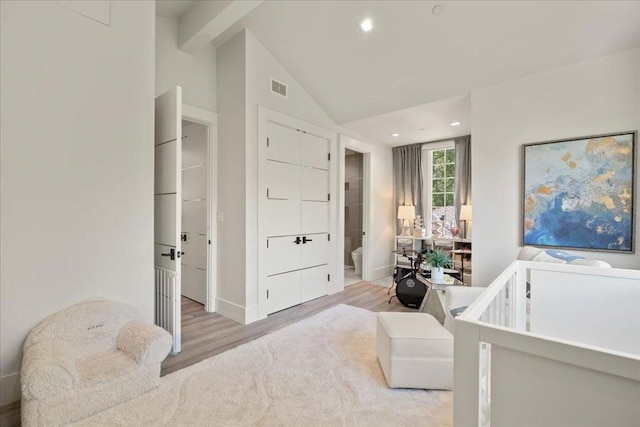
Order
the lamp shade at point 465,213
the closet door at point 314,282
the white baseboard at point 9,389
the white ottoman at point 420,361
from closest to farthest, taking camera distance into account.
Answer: the white baseboard at point 9,389, the white ottoman at point 420,361, the closet door at point 314,282, the lamp shade at point 465,213

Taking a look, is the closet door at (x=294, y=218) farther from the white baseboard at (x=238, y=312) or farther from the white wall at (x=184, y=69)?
the white wall at (x=184, y=69)

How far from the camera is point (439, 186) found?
5.75 m

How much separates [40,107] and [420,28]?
10.8ft

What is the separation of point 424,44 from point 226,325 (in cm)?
370

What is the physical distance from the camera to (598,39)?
2701mm

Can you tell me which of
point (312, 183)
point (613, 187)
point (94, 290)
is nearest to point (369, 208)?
point (312, 183)

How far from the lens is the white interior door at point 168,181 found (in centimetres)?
259

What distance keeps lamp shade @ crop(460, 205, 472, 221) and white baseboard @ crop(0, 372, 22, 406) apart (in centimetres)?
557

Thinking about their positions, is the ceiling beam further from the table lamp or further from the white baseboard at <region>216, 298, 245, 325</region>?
the table lamp

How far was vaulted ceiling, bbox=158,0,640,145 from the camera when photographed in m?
2.65

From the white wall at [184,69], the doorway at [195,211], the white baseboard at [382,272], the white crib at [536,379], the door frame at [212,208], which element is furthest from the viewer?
the white baseboard at [382,272]

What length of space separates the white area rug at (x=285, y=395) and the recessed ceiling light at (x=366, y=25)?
10.5 ft

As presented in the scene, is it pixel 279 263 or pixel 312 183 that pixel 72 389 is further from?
pixel 312 183

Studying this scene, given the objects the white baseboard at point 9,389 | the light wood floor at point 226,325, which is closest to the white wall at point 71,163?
the white baseboard at point 9,389
